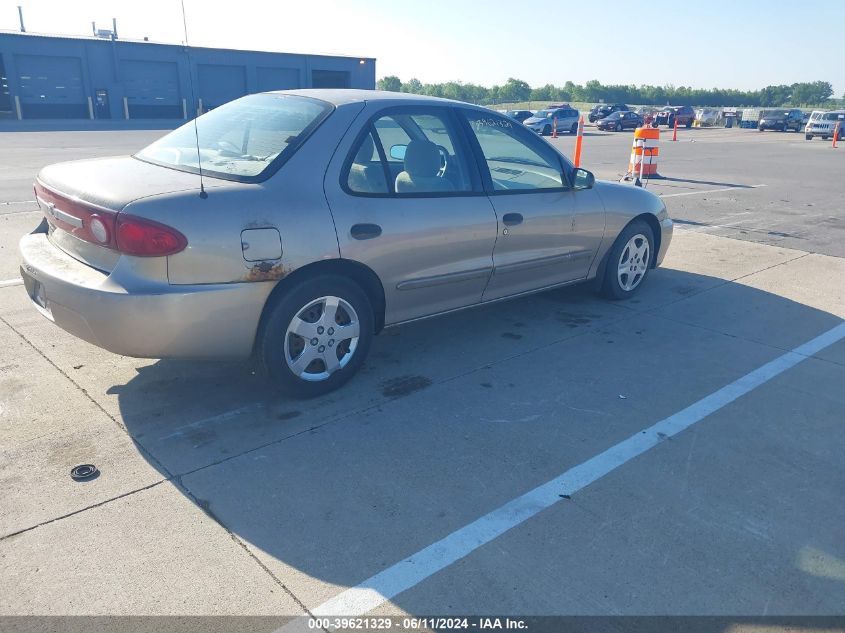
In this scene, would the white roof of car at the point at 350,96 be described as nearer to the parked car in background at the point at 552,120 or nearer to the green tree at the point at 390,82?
the parked car in background at the point at 552,120

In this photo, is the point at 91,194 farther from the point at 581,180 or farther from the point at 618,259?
the point at 618,259

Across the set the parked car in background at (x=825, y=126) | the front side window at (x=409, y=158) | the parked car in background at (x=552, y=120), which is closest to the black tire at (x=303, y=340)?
the front side window at (x=409, y=158)

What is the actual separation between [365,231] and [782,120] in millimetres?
46845

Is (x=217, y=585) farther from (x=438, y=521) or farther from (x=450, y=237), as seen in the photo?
(x=450, y=237)

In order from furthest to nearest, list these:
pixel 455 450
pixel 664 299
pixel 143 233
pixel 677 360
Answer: pixel 664 299, pixel 677 360, pixel 455 450, pixel 143 233

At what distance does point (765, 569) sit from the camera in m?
2.68

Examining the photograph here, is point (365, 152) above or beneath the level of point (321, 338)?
above

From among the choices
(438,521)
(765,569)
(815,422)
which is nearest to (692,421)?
(815,422)

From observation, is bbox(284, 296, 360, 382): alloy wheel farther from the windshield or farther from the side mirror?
the side mirror

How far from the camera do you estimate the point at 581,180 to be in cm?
522

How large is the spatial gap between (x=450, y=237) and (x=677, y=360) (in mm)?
1850

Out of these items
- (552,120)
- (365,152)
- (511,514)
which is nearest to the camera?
(511,514)

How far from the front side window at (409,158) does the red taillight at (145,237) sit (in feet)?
3.35

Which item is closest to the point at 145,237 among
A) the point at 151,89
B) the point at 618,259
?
the point at 618,259
